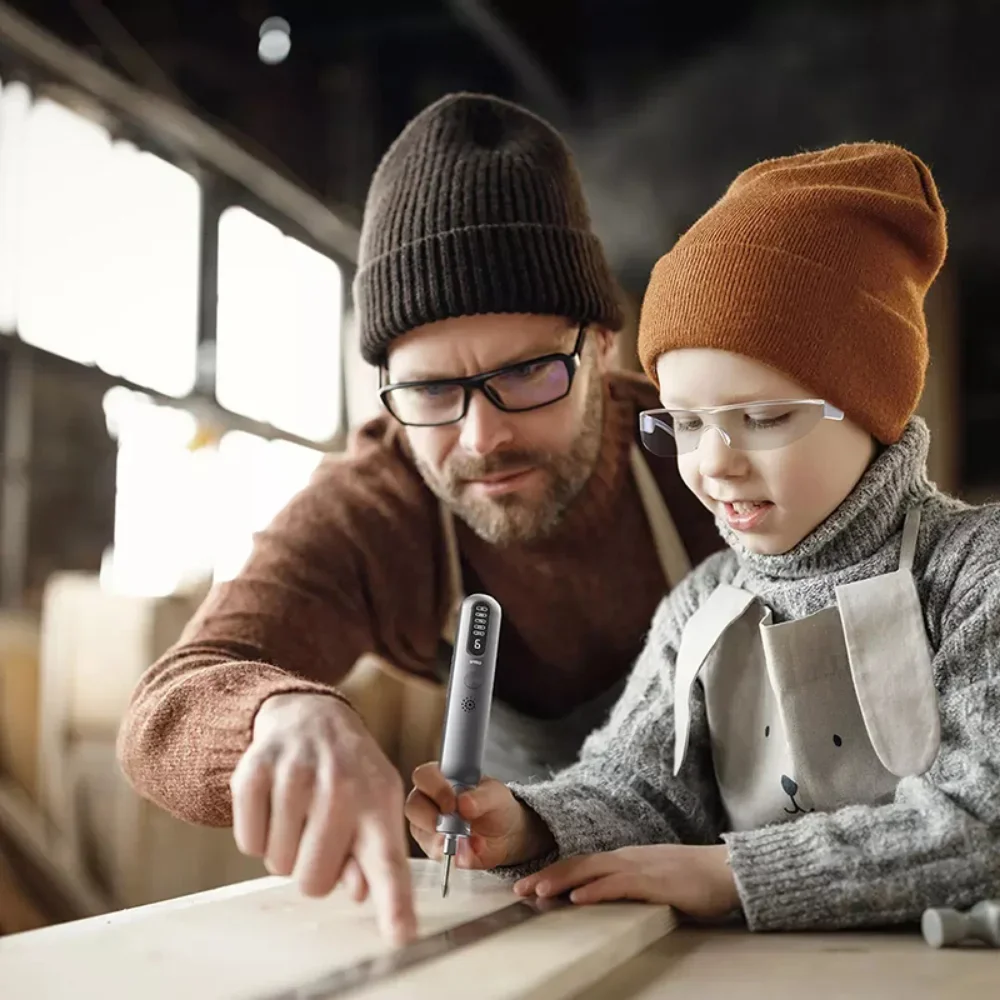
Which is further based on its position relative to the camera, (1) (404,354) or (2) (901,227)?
(1) (404,354)

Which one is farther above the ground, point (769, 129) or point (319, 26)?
point (319, 26)

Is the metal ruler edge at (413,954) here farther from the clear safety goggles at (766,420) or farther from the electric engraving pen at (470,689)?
the clear safety goggles at (766,420)

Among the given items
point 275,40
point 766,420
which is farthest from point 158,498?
point 766,420

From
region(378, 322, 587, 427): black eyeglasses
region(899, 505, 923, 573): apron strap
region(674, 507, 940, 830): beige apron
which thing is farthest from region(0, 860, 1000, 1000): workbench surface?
region(378, 322, 587, 427): black eyeglasses

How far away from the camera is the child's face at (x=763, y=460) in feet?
2.56

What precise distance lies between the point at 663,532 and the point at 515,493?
17 cm

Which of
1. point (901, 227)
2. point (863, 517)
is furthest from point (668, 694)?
point (901, 227)

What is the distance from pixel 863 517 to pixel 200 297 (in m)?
2.01

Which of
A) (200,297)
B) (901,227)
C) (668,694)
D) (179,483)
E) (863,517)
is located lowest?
(668,694)

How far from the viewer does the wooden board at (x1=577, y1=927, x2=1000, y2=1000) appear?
573 millimetres

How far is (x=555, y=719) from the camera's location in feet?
3.99

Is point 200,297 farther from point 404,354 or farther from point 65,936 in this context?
point 65,936

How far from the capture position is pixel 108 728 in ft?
7.14

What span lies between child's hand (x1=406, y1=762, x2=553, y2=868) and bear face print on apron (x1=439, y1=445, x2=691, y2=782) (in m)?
0.37
